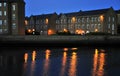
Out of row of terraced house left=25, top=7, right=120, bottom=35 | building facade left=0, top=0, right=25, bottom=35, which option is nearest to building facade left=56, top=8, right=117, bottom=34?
row of terraced house left=25, top=7, right=120, bottom=35

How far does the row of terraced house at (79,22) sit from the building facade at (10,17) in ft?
108

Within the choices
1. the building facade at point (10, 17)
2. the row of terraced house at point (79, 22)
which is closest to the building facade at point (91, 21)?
the row of terraced house at point (79, 22)

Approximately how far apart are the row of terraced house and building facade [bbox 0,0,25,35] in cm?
3280

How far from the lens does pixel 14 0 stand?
3656 inches

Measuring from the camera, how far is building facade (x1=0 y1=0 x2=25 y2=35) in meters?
91.6

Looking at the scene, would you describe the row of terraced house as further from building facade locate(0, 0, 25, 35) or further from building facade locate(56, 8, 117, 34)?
building facade locate(0, 0, 25, 35)

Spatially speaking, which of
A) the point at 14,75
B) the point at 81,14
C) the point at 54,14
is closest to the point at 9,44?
the point at 14,75

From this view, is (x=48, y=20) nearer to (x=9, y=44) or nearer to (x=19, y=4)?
(x=19, y=4)

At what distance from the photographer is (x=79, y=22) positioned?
12181cm

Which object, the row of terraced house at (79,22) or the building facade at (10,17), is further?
the row of terraced house at (79,22)

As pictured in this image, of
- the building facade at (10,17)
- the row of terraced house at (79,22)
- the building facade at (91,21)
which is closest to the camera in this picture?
the building facade at (10,17)

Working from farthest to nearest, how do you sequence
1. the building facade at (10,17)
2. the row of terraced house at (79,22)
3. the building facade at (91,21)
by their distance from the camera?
the row of terraced house at (79,22) < the building facade at (91,21) < the building facade at (10,17)

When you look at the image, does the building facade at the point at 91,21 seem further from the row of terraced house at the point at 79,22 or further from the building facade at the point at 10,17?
the building facade at the point at 10,17

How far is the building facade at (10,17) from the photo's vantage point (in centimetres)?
A: 9156
